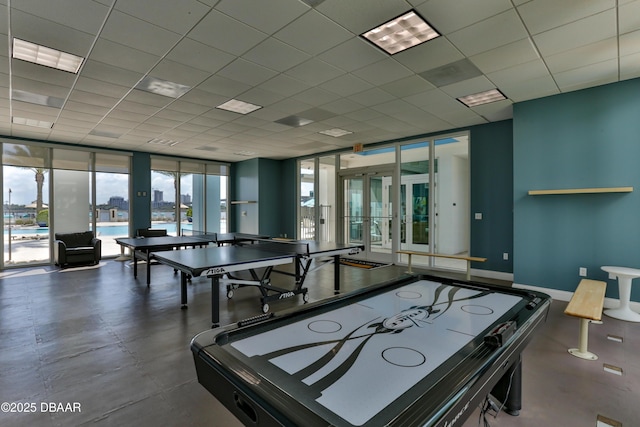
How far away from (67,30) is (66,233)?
615cm

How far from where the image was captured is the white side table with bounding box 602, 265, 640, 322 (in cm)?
367

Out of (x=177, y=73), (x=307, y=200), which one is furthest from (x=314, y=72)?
(x=307, y=200)

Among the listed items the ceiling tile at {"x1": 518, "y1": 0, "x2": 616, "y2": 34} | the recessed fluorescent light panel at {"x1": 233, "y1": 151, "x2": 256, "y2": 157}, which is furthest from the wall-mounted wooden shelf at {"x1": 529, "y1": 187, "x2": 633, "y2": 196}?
the recessed fluorescent light panel at {"x1": 233, "y1": 151, "x2": 256, "y2": 157}

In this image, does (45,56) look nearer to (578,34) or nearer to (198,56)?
(198,56)

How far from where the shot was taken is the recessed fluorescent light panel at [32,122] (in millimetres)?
5699

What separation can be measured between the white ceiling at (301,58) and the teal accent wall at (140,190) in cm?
295

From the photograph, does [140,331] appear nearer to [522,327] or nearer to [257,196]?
[522,327]

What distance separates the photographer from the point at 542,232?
185 inches

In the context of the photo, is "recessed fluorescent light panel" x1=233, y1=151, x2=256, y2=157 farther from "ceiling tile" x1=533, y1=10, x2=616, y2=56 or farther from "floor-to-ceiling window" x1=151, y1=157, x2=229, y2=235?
"ceiling tile" x1=533, y1=10, x2=616, y2=56

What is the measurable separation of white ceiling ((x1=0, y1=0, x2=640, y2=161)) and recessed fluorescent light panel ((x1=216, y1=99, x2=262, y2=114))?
15cm

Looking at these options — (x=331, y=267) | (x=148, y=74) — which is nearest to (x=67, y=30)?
(x=148, y=74)

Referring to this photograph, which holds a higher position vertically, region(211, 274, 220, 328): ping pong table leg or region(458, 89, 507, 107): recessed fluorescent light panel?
region(458, 89, 507, 107): recessed fluorescent light panel

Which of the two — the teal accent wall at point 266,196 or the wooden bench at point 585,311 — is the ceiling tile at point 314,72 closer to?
the wooden bench at point 585,311

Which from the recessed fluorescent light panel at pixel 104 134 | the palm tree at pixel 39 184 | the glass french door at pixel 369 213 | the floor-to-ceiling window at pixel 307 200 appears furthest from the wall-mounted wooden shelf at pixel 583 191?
the palm tree at pixel 39 184
